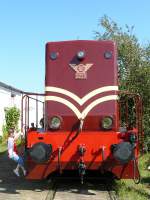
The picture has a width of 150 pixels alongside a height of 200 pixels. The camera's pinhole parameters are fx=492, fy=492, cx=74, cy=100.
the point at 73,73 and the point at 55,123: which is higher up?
the point at 73,73

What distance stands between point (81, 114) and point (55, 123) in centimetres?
62

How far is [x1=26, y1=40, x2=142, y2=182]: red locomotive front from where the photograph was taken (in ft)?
34.0

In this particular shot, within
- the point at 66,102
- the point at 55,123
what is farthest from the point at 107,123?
the point at 55,123

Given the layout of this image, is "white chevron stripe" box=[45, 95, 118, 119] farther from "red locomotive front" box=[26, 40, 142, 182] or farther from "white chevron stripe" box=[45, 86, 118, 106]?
"white chevron stripe" box=[45, 86, 118, 106]

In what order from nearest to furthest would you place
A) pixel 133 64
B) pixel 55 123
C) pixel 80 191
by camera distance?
pixel 80 191
pixel 55 123
pixel 133 64

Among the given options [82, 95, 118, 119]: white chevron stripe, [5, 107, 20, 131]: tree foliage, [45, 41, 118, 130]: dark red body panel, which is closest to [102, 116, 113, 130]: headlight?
[45, 41, 118, 130]: dark red body panel

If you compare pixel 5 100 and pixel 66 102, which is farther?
pixel 5 100

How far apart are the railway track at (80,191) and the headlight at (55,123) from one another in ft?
4.55

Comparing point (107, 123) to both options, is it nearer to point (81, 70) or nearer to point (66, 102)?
point (66, 102)

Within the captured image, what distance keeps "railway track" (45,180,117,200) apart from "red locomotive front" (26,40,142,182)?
1.63ft

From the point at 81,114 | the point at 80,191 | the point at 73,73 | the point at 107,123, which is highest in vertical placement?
the point at 73,73

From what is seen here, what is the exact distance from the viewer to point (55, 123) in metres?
10.9

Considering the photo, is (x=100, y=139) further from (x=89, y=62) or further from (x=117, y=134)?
(x=89, y=62)

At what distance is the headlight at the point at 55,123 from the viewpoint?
1083 centimetres
